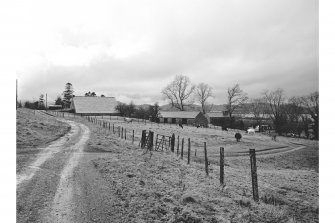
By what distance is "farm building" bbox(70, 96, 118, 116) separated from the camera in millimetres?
59347

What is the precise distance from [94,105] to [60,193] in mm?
59470

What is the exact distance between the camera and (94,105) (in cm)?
6197

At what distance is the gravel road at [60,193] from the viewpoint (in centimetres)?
461

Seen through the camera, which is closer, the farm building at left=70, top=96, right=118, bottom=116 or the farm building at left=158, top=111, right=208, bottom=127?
the farm building at left=70, top=96, right=118, bottom=116

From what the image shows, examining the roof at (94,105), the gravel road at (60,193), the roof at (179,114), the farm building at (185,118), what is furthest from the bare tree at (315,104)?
the roof at (94,105)

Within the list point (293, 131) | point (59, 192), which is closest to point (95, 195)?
point (59, 192)

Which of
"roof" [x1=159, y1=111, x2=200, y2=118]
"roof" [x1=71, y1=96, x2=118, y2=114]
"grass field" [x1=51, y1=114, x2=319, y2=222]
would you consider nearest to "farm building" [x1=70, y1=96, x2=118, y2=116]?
"roof" [x1=71, y1=96, x2=118, y2=114]

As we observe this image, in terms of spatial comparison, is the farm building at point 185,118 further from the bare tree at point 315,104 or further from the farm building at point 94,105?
the bare tree at point 315,104

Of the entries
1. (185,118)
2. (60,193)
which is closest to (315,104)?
(60,193)

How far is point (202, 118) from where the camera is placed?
62281 millimetres

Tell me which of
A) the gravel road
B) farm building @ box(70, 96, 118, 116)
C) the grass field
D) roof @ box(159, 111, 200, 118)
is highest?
farm building @ box(70, 96, 118, 116)

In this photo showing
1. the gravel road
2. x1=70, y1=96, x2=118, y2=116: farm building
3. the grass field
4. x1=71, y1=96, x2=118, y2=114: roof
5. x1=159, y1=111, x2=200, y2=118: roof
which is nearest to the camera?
the gravel road

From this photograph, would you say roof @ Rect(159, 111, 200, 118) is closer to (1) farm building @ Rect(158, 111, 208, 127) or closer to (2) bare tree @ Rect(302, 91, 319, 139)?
(1) farm building @ Rect(158, 111, 208, 127)

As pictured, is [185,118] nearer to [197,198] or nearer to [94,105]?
[94,105]
